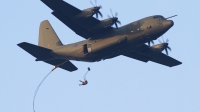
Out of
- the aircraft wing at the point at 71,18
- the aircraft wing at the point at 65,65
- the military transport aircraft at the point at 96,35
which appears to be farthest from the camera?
the aircraft wing at the point at 65,65

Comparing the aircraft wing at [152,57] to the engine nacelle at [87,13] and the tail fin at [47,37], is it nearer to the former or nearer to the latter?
the tail fin at [47,37]

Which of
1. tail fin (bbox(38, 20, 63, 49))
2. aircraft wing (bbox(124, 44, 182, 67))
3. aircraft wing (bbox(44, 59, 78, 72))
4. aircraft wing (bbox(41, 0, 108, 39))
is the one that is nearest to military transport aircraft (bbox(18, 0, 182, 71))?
aircraft wing (bbox(41, 0, 108, 39))

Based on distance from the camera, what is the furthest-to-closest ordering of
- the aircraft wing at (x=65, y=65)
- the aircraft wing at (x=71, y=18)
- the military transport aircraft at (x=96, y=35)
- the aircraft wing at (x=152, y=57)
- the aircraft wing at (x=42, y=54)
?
the aircraft wing at (x=152, y=57) → the aircraft wing at (x=65, y=65) → the aircraft wing at (x=42, y=54) → the military transport aircraft at (x=96, y=35) → the aircraft wing at (x=71, y=18)

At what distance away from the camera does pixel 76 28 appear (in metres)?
55.8

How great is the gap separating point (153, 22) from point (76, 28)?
843cm

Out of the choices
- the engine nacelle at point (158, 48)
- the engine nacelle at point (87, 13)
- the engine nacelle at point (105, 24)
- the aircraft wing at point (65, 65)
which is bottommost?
the aircraft wing at point (65, 65)

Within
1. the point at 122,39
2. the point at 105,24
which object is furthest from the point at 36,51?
the point at 122,39

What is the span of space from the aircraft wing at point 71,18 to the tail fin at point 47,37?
5.59m

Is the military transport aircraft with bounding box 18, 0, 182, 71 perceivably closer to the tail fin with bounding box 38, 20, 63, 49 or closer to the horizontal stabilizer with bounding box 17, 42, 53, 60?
the horizontal stabilizer with bounding box 17, 42, 53, 60

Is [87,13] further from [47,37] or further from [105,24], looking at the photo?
[47,37]

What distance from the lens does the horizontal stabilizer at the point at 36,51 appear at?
2167 inches

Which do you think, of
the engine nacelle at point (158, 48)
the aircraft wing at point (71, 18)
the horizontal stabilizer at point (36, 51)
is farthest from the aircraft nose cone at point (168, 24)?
the horizontal stabilizer at point (36, 51)

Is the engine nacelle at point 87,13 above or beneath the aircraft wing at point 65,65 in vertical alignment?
above

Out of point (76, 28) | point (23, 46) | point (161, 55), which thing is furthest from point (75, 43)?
point (161, 55)
